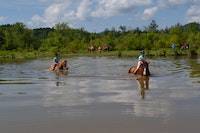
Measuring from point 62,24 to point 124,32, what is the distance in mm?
15399

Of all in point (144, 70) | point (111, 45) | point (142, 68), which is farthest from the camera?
point (111, 45)

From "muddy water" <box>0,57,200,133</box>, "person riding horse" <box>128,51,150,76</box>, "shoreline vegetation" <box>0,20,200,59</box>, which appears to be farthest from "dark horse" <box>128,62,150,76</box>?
"shoreline vegetation" <box>0,20,200,59</box>

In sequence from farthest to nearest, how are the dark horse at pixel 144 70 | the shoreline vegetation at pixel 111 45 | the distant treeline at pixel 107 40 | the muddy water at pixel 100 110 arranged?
the distant treeline at pixel 107 40 → the shoreline vegetation at pixel 111 45 → the dark horse at pixel 144 70 → the muddy water at pixel 100 110

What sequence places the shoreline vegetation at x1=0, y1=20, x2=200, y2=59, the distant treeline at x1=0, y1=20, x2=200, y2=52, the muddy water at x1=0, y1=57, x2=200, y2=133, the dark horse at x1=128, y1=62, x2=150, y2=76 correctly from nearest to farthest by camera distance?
the muddy water at x1=0, y1=57, x2=200, y2=133
the dark horse at x1=128, y1=62, x2=150, y2=76
the shoreline vegetation at x1=0, y1=20, x2=200, y2=59
the distant treeline at x1=0, y1=20, x2=200, y2=52

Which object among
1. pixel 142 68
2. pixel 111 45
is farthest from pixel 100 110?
pixel 111 45

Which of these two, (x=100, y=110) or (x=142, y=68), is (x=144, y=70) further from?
(x=100, y=110)

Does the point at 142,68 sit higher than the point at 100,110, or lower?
higher

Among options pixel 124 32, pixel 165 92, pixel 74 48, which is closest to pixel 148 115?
pixel 165 92

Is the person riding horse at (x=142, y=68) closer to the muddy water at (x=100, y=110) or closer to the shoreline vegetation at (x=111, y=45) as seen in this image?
the muddy water at (x=100, y=110)

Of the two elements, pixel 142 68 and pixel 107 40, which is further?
pixel 107 40

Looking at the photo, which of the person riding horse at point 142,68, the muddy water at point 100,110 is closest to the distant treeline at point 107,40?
the person riding horse at point 142,68

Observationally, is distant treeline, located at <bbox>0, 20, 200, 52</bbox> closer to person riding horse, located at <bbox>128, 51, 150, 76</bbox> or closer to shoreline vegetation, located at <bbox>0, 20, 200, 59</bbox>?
shoreline vegetation, located at <bbox>0, 20, 200, 59</bbox>

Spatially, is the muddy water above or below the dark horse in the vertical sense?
below

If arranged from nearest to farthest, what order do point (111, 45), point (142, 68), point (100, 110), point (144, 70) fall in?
1. point (100, 110)
2. point (144, 70)
3. point (142, 68)
4. point (111, 45)
